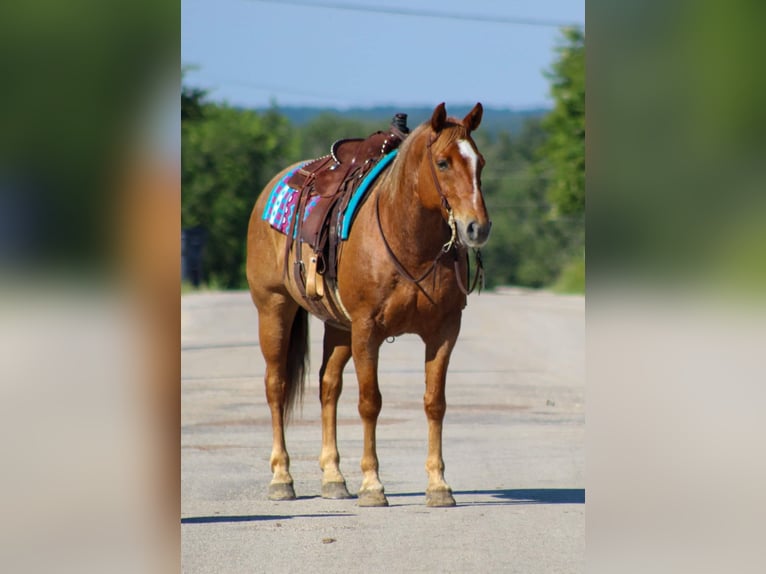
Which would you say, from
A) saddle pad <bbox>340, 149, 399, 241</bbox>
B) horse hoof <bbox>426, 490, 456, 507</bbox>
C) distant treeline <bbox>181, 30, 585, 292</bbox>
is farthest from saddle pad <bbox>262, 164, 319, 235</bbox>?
distant treeline <bbox>181, 30, 585, 292</bbox>

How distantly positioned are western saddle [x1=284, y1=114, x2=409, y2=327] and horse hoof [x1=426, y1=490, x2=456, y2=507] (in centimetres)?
104

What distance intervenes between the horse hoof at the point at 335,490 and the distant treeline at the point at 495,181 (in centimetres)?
2274

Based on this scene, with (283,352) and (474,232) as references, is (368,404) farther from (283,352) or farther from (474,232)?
(474,232)

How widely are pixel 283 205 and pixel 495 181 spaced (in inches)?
2278

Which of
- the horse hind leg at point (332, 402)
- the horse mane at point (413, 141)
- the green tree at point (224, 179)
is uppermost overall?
the green tree at point (224, 179)

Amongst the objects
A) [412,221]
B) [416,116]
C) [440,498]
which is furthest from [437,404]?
[416,116]

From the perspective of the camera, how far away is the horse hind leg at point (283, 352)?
292 inches

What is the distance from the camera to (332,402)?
712 cm

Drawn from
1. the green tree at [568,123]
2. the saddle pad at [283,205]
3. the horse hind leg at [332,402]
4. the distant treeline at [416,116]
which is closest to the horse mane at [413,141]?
the saddle pad at [283,205]

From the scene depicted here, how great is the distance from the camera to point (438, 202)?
240 inches

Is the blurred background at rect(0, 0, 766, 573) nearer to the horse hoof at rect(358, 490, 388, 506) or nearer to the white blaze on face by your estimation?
the white blaze on face

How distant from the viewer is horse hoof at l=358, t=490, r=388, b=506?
253 inches

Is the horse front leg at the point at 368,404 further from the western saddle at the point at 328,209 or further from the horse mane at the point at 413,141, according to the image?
the horse mane at the point at 413,141

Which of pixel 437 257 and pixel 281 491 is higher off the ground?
pixel 437 257
